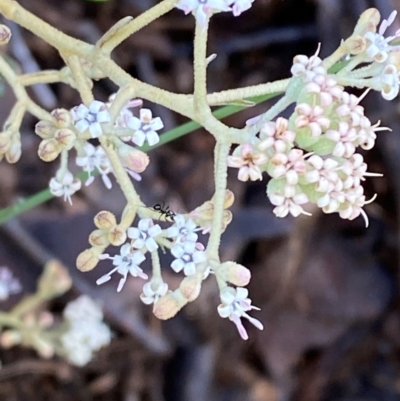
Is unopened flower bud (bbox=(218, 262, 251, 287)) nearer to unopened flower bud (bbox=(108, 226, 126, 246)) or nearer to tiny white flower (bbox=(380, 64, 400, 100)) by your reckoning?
unopened flower bud (bbox=(108, 226, 126, 246))

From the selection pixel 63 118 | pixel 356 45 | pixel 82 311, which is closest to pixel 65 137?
pixel 63 118

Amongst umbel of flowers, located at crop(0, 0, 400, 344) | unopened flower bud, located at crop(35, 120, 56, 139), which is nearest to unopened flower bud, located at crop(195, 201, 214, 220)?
umbel of flowers, located at crop(0, 0, 400, 344)

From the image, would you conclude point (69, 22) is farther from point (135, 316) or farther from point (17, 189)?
point (135, 316)

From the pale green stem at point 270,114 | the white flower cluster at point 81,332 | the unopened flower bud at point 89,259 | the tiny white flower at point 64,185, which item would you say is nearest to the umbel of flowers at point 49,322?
the white flower cluster at point 81,332

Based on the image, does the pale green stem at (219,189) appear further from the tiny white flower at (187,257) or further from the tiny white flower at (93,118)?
the tiny white flower at (93,118)

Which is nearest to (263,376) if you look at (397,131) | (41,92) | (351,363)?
(351,363)

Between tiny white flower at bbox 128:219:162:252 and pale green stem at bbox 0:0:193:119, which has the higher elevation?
pale green stem at bbox 0:0:193:119

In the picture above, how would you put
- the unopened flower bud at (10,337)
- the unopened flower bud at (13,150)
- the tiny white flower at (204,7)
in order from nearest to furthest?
1. the tiny white flower at (204,7)
2. the unopened flower bud at (13,150)
3. the unopened flower bud at (10,337)
